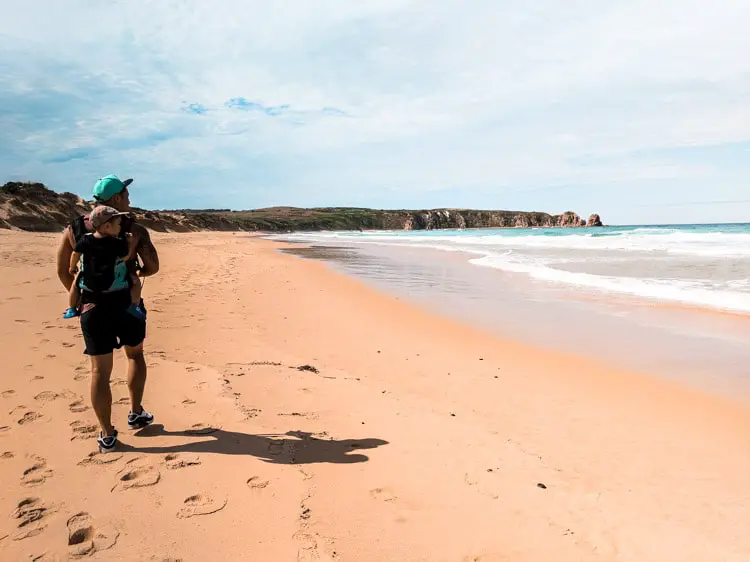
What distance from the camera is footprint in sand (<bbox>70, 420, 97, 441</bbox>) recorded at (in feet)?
11.1

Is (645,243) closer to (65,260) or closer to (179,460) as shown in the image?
(179,460)

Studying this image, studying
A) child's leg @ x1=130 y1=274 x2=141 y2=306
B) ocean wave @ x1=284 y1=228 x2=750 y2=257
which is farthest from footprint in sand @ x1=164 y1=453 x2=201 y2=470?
ocean wave @ x1=284 y1=228 x2=750 y2=257

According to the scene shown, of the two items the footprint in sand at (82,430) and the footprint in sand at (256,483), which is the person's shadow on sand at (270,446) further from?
the footprint in sand at (82,430)

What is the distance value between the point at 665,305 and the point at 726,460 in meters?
7.02

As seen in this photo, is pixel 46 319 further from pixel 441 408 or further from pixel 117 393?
pixel 441 408

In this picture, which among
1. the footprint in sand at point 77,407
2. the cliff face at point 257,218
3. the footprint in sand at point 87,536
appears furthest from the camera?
the cliff face at point 257,218

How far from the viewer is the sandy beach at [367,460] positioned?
2389 mm

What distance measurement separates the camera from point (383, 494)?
2.82 meters

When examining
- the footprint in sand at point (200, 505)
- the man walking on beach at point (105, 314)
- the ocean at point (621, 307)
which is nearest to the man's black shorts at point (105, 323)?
the man walking on beach at point (105, 314)

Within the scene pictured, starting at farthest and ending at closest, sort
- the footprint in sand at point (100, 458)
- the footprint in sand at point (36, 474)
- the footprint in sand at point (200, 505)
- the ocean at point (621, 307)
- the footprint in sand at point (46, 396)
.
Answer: the ocean at point (621, 307)
the footprint in sand at point (46, 396)
the footprint in sand at point (100, 458)
the footprint in sand at point (36, 474)
the footprint in sand at point (200, 505)

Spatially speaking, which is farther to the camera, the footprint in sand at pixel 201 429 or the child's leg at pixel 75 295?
the footprint in sand at pixel 201 429

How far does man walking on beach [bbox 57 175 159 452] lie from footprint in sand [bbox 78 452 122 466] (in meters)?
0.05

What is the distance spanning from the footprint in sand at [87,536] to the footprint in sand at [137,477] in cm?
33

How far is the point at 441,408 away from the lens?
168 inches
